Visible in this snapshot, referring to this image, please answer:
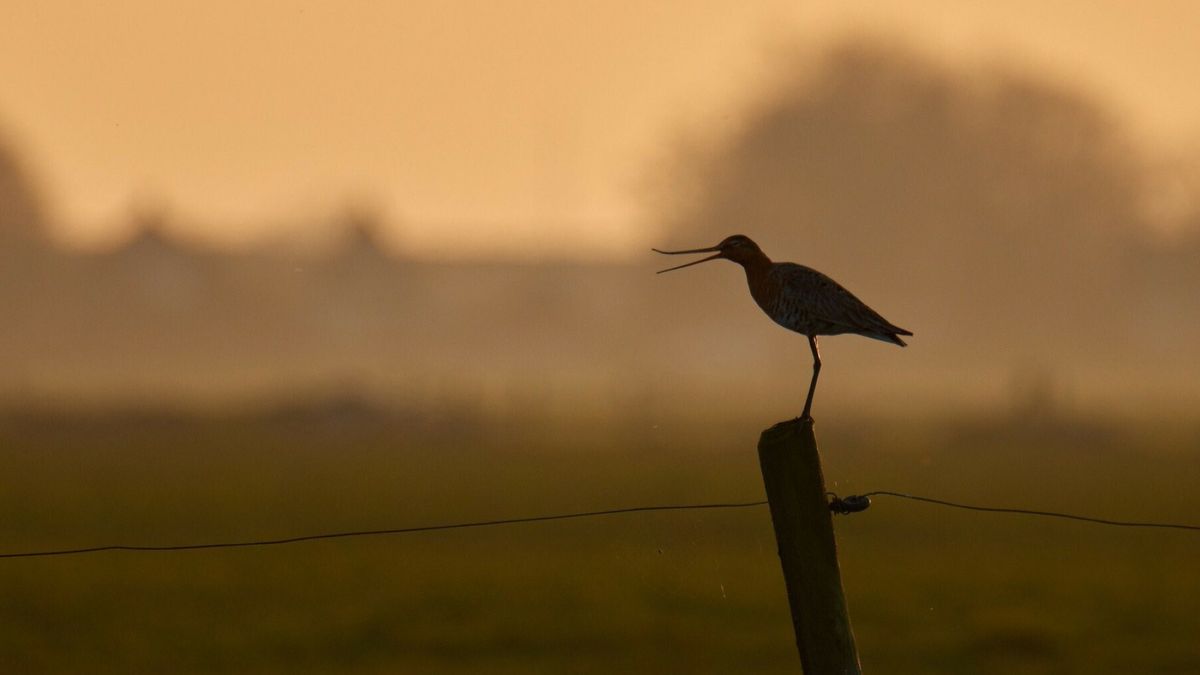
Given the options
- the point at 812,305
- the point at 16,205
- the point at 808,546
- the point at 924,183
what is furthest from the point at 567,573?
the point at 16,205

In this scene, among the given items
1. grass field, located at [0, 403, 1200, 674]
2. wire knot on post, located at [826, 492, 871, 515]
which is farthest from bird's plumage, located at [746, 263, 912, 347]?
grass field, located at [0, 403, 1200, 674]

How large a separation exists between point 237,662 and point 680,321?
4051 inches

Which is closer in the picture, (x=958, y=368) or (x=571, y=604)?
(x=571, y=604)

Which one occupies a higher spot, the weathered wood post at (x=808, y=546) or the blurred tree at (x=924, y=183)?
the blurred tree at (x=924, y=183)

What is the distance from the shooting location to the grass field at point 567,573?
64.2 feet

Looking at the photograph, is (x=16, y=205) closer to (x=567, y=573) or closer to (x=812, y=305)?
(x=567, y=573)

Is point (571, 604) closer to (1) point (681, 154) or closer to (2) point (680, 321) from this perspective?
(1) point (681, 154)

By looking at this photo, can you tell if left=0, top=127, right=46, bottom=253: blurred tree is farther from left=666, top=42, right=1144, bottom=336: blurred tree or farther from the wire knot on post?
the wire knot on post

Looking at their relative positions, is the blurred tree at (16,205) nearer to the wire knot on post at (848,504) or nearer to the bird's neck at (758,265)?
the bird's neck at (758,265)

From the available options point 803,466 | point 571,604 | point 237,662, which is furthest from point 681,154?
point 803,466

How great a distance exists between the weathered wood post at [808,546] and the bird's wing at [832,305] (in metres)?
2.61

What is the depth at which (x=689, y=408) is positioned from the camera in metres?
113

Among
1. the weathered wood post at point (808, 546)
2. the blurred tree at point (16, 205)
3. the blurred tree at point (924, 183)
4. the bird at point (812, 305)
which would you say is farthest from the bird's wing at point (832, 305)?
the blurred tree at point (16, 205)

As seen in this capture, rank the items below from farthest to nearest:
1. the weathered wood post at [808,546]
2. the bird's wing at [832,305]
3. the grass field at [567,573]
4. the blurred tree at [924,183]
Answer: the blurred tree at [924,183]
the grass field at [567,573]
the bird's wing at [832,305]
the weathered wood post at [808,546]
